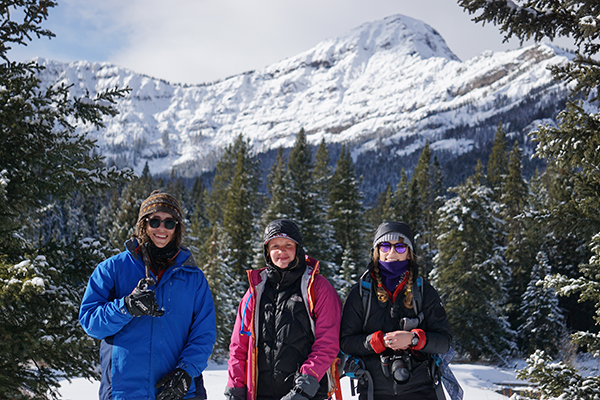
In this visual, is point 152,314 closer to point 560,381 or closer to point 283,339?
point 283,339

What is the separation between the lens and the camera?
362 centimetres

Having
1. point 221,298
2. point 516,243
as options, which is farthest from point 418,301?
point 516,243

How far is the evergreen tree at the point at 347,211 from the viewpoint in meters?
35.7

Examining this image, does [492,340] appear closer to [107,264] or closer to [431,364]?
[431,364]

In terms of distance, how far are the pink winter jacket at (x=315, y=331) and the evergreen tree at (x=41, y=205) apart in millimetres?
2251

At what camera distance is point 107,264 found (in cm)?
345

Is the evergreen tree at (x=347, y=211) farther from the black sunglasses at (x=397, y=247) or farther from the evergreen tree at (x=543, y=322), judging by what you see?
the black sunglasses at (x=397, y=247)

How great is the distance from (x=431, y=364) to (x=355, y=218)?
108ft

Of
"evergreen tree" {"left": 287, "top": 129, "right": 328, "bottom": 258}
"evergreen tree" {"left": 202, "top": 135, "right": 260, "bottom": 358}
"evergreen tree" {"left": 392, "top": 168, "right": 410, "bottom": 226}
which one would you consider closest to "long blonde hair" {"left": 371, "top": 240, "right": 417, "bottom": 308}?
"evergreen tree" {"left": 202, "top": 135, "right": 260, "bottom": 358}

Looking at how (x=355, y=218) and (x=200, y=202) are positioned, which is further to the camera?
(x=200, y=202)

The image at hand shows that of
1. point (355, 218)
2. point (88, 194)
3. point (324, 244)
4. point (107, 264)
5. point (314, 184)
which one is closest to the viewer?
point (107, 264)

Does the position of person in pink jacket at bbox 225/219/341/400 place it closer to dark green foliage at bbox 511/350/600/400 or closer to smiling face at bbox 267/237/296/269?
smiling face at bbox 267/237/296/269

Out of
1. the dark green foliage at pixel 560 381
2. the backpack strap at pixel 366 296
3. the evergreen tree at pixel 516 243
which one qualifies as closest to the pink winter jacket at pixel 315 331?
the backpack strap at pixel 366 296

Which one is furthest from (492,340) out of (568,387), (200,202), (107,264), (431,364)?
(200,202)
